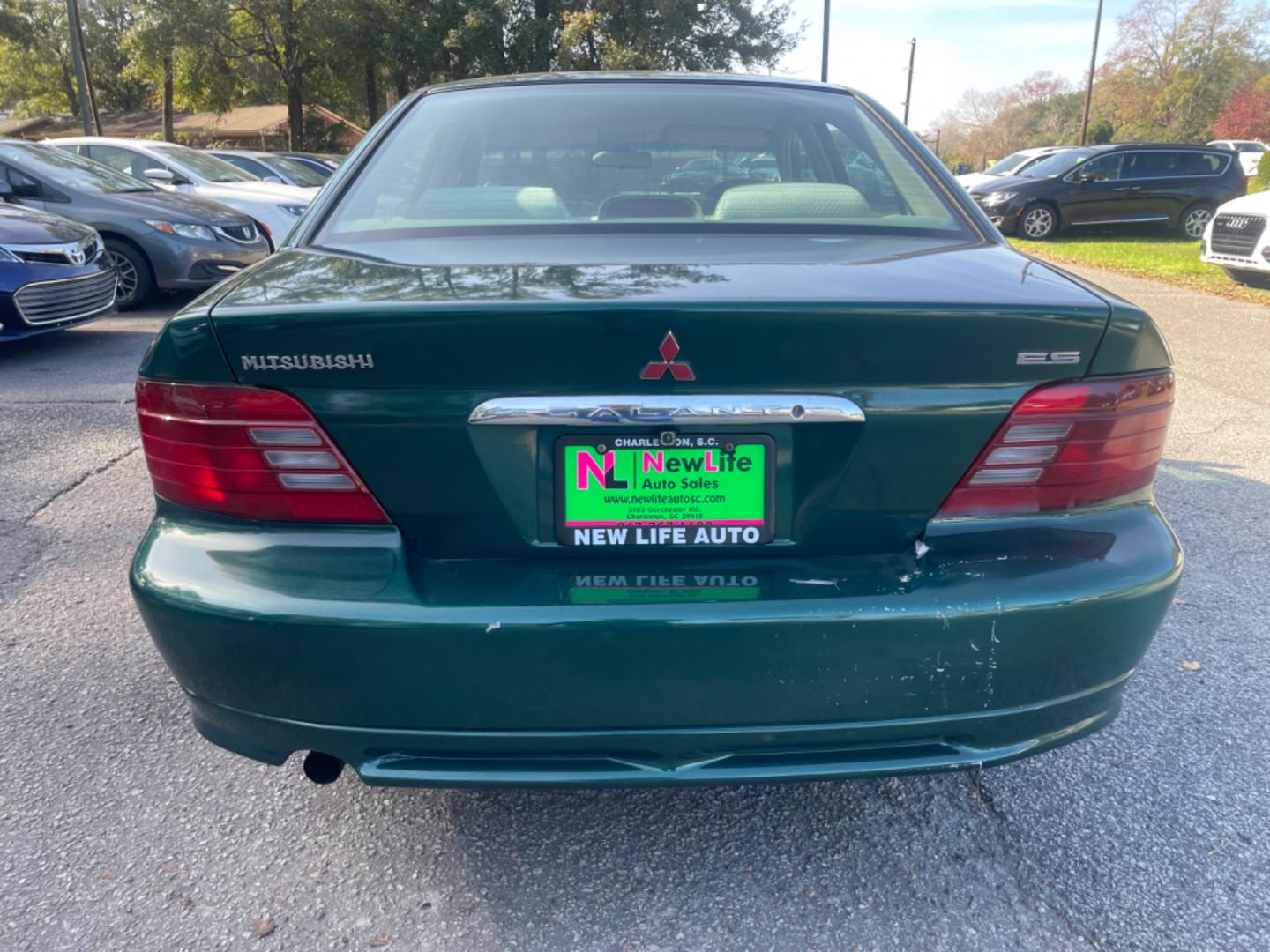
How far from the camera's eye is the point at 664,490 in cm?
Answer: 170

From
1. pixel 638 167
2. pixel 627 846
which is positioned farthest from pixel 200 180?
pixel 627 846

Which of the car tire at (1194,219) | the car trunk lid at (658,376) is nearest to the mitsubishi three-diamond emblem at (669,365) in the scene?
the car trunk lid at (658,376)

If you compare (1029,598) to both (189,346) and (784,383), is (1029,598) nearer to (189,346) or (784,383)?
(784,383)

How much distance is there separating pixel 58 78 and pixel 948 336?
5381 cm

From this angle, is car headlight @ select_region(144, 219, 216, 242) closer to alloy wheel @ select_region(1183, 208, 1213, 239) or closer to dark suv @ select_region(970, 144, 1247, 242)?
dark suv @ select_region(970, 144, 1247, 242)

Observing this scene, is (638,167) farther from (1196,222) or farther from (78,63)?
(78,63)

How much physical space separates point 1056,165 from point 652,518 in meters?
16.9

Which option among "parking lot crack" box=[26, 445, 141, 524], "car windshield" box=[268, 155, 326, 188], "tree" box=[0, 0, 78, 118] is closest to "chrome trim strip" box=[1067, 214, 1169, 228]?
"car windshield" box=[268, 155, 326, 188]

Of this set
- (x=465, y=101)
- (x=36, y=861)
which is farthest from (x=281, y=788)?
(x=465, y=101)

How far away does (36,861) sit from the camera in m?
2.07

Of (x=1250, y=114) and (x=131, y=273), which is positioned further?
(x=1250, y=114)

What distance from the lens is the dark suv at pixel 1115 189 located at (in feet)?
52.3

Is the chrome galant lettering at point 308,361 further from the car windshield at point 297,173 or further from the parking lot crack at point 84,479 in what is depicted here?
the car windshield at point 297,173

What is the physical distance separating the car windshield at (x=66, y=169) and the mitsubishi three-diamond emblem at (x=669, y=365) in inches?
337
